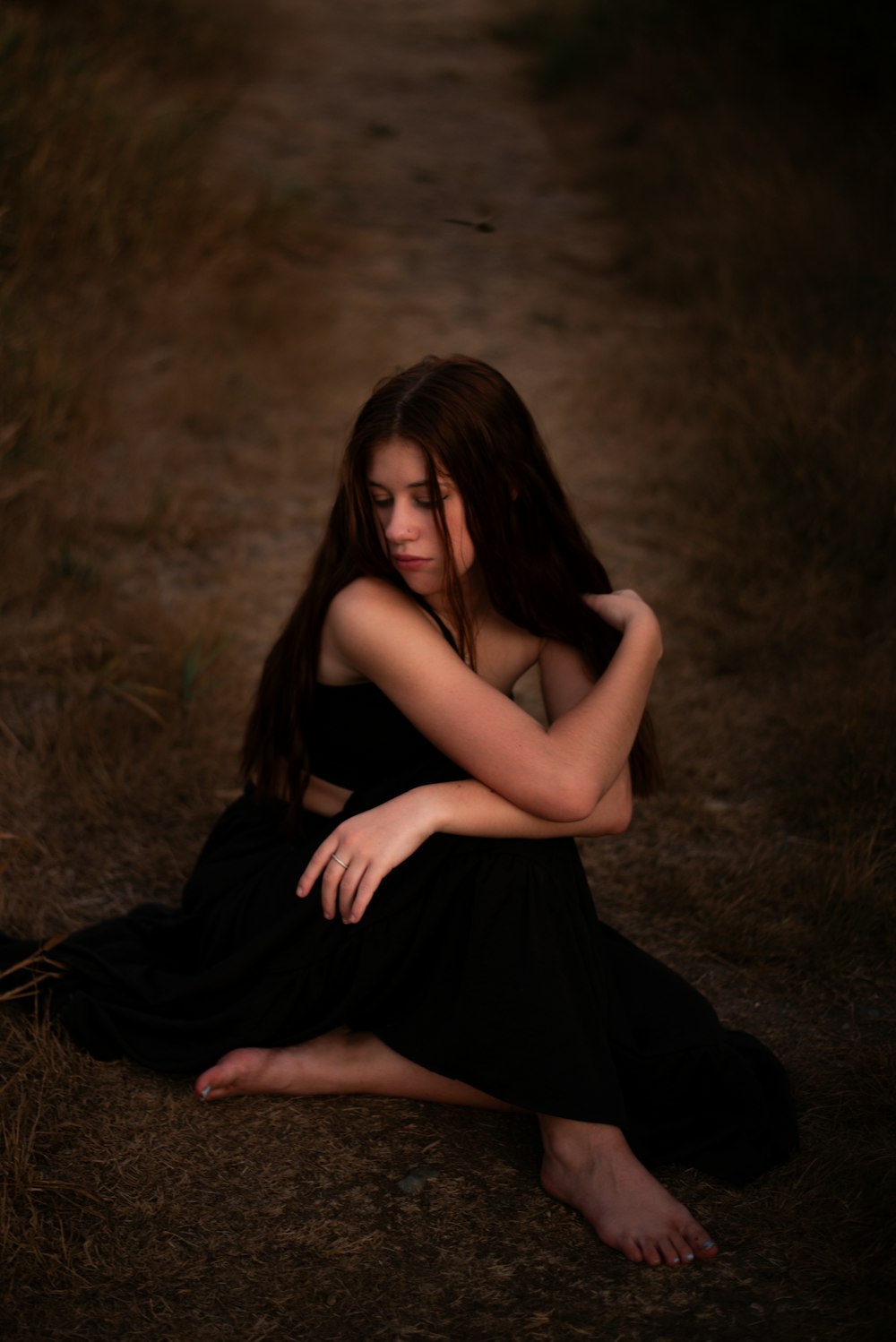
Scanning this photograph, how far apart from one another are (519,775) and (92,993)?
82 cm

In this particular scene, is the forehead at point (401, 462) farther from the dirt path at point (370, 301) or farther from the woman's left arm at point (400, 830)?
the dirt path at point (370, 301)

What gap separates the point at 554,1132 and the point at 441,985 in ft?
0.89

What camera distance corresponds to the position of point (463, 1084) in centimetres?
202

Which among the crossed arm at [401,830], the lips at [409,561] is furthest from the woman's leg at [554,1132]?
the lips at [409,561]

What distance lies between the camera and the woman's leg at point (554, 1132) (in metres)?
1.75

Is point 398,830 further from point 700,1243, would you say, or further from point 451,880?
point 700,1243

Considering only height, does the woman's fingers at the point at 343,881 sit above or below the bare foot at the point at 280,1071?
above

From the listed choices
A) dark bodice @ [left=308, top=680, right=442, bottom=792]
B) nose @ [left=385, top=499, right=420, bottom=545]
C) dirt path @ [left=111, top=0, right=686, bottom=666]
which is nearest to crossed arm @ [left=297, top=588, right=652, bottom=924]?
dark bodice @ [left=308, top=680, right=442, bottom=792]

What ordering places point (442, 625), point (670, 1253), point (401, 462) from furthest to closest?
1. point (442, 625)
2. point (401, 462)
3. point (670, 1253)

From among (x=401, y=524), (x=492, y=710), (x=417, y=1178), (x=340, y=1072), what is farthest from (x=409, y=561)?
(x=417, y=1178)

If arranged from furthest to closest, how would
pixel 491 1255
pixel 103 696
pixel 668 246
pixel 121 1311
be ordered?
pixel 668 246, pixel 103 696, pixel 491 1255, pixel 121 1311

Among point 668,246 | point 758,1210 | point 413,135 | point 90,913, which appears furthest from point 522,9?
point 758,1210

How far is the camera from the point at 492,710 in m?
1.91

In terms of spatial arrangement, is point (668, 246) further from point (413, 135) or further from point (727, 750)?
point (727, 750)
